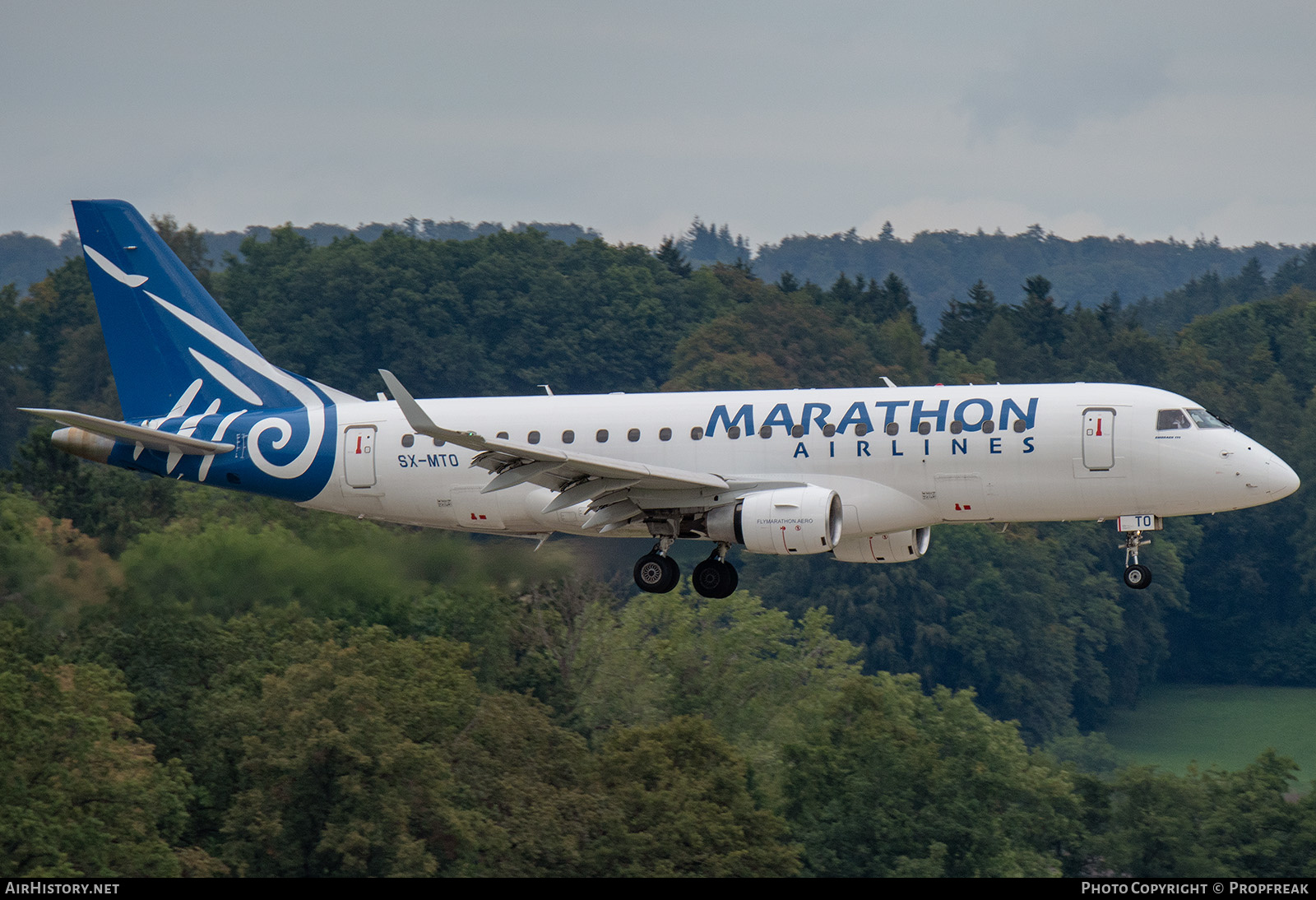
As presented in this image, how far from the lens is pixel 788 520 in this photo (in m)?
37.7

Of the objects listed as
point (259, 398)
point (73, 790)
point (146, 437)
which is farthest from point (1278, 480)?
point (73, 790)

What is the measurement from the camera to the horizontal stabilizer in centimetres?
3950

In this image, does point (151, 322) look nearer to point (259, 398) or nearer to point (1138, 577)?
point (259, 398)

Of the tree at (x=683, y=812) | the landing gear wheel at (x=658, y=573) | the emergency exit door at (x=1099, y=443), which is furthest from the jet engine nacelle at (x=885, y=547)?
the tree at (x=683, y=812)

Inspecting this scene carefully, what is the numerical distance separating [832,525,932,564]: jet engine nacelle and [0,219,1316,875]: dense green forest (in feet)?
37.2

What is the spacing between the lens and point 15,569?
5328cm

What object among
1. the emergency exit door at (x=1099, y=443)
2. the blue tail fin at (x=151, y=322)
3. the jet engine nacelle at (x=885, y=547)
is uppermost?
the blue tail fin at (x=151, y=322)

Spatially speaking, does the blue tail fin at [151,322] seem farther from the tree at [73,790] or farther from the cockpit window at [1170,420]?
the cockpit window at [1170,420]

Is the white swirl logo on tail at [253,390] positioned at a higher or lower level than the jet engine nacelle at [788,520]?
higher

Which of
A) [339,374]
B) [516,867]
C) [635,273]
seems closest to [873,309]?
[635,273]

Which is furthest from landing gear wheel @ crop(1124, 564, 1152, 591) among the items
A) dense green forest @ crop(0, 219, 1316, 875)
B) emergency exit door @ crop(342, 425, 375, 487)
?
emergency exit door @ crop(342, 425, 375, 487)

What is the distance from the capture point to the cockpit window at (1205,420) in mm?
38219

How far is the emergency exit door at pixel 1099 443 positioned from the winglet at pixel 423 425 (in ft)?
42.3
